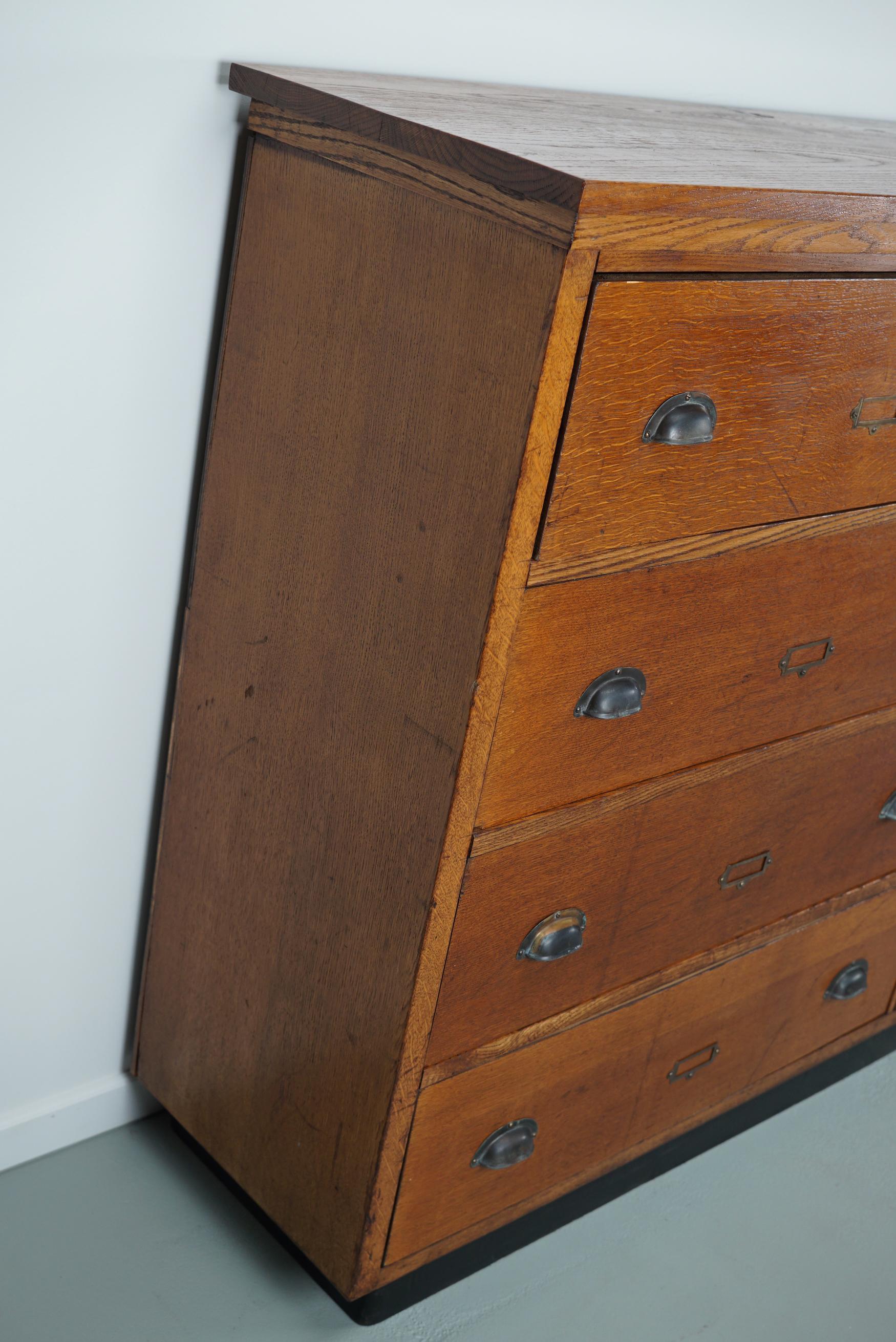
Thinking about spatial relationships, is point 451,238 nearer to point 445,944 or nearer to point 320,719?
point 320,719

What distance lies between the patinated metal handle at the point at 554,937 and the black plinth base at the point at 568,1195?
43 cm

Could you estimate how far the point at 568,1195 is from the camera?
171cm

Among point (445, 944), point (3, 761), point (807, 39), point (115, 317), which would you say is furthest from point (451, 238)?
point (807, 39)

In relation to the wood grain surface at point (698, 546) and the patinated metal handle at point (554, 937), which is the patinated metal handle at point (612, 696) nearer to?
the wood grain surface at point (698, 546)

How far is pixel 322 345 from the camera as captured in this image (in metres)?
1.23

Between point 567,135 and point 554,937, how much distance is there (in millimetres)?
799

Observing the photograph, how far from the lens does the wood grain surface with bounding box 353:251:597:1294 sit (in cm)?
103

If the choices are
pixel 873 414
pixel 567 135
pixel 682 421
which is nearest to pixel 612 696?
pixel 682 421

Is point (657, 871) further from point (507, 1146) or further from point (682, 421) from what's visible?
point (682, 421)

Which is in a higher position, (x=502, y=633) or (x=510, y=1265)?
(x=502, y=633)

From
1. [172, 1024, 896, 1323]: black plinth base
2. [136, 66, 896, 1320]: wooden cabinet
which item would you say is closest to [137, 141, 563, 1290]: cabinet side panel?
[136, 66, 896, 1320]: wooden cabinet

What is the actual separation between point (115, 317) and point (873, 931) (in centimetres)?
137

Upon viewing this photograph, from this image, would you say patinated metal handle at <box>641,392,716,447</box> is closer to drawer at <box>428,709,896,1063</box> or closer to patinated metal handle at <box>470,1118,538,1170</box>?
drawer at <box>428,709,896,1063</box>

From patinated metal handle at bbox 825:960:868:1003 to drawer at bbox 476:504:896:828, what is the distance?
19.9 inches
